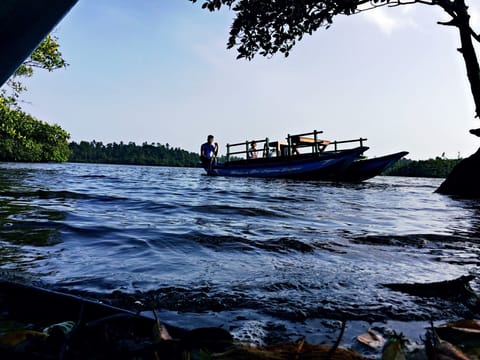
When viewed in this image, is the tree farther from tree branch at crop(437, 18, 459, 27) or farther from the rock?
the rock

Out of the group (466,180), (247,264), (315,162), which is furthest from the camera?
(315,162)

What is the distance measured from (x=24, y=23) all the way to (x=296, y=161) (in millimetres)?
19667

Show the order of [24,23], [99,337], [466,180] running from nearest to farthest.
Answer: [99,337], [24,23], [466,180]

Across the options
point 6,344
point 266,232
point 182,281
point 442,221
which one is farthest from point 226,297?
point 442,221

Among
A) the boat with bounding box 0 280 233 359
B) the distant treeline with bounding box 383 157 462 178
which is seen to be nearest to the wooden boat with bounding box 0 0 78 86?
the boat with bounding box 0 280 233 359

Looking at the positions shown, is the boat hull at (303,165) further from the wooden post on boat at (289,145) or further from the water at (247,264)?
the water at (247,264)

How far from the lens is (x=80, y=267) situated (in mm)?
2541

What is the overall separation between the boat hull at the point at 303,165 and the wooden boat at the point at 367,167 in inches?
38.1

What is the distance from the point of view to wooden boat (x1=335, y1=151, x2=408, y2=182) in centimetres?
1956

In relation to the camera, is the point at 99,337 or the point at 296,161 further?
the point at 296,161

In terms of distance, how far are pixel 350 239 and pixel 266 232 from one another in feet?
3.18

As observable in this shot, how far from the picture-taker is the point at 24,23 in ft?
4.74

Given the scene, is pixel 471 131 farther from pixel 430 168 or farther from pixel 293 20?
pixel 430 168

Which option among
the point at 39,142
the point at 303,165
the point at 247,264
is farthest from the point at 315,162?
the point at 39,142
